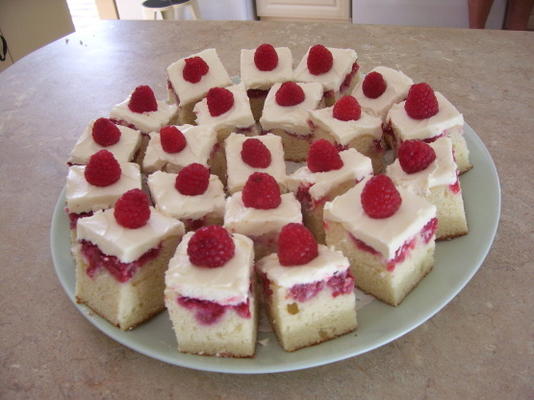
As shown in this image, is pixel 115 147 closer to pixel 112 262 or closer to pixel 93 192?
pixel 93 192

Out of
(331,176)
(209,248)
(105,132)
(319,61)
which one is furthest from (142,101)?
(209,248)

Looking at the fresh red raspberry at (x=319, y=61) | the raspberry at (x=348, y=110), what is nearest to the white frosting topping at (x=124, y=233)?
the raspberry at (x=348, y=110)

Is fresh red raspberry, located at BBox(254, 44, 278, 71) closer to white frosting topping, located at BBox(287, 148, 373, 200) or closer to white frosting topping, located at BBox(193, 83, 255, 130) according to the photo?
white frosting topping, located at BBox(193, 83, 255, 130)

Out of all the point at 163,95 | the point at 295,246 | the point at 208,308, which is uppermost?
the point at 295,246

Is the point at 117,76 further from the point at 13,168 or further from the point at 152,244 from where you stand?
the point at 152,244

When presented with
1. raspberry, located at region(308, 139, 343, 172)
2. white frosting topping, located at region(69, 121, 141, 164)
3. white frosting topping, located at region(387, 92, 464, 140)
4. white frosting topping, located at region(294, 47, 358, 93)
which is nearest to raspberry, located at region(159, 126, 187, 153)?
white frosting topping, located at region(69, 121, 141, 164)

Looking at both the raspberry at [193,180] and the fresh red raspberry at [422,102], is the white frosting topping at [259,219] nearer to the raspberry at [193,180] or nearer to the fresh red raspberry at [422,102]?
the raspberry at [193,180]
